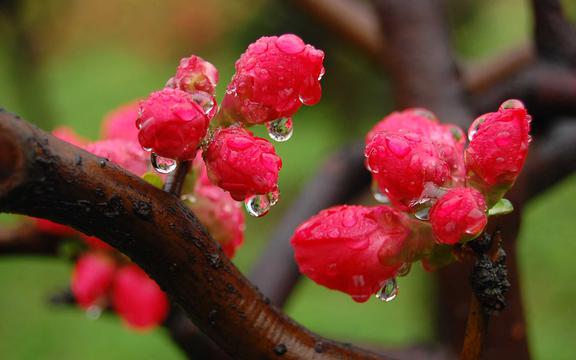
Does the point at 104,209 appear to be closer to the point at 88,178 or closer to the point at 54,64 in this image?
the point at 88,178

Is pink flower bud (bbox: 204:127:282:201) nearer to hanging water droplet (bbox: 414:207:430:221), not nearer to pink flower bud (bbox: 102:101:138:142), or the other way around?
hanging water droplet (bbox: 414:207:430:221)

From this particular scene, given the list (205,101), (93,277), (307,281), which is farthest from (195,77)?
(307,281)

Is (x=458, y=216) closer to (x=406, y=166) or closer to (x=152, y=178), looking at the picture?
(x=406, y=166)

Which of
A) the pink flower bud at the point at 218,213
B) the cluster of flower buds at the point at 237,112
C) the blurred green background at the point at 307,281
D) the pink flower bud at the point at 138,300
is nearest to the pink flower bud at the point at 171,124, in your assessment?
the cluster of flower buds at the point at 237,112

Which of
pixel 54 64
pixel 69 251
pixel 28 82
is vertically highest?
pixel 69 251

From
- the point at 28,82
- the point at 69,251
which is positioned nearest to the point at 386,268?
the point at 69,251

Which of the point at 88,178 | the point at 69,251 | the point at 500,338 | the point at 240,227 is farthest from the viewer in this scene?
the point at 69,251

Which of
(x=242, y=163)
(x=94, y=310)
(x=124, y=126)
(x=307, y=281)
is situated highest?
(x=242, y=163)
